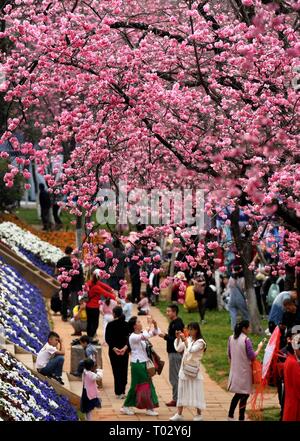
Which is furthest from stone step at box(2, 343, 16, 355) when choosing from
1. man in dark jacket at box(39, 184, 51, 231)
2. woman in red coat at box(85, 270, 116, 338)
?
man in dark jacket at box(39, 184, 51, 231)

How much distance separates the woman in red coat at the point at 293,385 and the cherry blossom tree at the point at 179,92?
58.0 inches

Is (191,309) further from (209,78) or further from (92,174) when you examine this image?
(209,78)

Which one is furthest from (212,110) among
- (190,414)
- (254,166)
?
(190,414)

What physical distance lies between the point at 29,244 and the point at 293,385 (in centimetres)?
2094

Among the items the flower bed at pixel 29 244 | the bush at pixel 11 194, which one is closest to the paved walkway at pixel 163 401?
the flower bed at pixel 29 244

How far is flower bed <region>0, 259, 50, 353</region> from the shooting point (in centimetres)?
1978

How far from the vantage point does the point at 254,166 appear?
1312 cm

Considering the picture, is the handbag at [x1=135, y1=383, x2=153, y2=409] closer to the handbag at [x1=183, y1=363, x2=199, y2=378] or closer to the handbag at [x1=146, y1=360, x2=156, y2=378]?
the handbag at [x1=146, y1=360, x2=156, y2=378]

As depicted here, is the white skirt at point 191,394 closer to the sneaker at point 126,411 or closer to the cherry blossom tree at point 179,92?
the sneaker at point 126,411

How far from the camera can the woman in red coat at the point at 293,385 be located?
47.4 ft

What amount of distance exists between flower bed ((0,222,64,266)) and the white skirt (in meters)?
A: 15.6

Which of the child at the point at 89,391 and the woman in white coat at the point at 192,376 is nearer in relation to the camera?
the child at the point at 89,391

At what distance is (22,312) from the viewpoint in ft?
73.7
